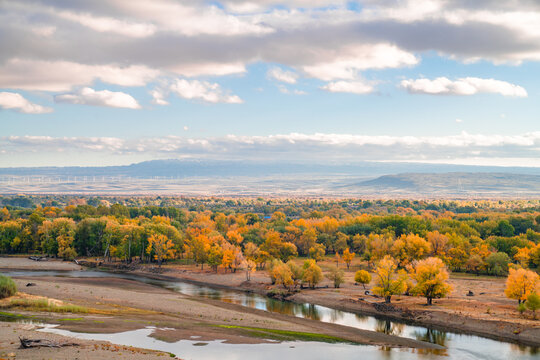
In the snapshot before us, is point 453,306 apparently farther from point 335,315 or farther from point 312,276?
point 312,276

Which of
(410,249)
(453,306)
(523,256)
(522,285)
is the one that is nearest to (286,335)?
(453,306)

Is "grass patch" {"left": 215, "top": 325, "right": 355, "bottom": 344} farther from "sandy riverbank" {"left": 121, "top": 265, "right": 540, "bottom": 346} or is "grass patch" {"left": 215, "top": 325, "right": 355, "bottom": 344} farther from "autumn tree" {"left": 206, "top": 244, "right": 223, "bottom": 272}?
"autumn tree" {"left": 206, "top": 244, "right": 223, "bottom": 272}

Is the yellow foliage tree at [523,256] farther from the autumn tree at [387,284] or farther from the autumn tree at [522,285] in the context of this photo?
the autumn tree at [387,284]

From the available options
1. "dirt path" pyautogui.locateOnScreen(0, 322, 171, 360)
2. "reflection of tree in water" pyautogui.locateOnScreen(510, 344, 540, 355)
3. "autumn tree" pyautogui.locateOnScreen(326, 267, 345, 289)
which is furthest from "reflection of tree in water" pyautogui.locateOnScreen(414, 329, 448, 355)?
"dirt path" pyautogui.locateOnScreen(0, 322, 171, 360)

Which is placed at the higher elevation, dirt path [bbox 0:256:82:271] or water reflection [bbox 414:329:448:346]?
water reflection [bbox 414:329:448:346]

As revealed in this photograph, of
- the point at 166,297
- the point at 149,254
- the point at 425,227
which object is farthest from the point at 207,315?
the point at 425,227

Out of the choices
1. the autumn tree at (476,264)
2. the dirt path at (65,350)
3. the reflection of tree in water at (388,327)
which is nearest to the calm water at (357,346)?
the reflection of tree in water at (388,327)
